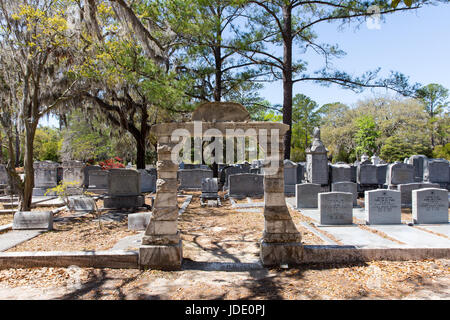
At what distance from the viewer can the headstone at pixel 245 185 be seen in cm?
1347

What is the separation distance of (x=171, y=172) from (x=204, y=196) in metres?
7.25

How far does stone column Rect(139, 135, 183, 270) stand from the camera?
14.8 ft

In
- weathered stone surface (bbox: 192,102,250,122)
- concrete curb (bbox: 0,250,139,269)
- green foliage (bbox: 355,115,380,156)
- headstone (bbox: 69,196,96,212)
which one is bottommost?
concrete curb (bbox: 0,250,139,269)

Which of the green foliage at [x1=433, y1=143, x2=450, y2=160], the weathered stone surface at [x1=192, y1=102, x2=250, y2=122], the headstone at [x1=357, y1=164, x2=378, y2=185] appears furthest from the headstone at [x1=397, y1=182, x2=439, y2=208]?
the green foliage at [x1=433, y1=143, x2=450, y2=160]

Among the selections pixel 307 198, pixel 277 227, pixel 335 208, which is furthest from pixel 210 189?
pixel 277 227

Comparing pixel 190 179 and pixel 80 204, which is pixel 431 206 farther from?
pixel 190 179

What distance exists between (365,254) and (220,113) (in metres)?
3.50

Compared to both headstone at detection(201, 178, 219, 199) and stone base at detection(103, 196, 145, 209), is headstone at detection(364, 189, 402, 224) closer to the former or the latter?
headstone at detection(201, 178, 219, 199)

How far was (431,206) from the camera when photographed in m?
7.54

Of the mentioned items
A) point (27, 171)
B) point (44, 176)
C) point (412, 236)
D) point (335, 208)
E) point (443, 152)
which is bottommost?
point (412, 236)

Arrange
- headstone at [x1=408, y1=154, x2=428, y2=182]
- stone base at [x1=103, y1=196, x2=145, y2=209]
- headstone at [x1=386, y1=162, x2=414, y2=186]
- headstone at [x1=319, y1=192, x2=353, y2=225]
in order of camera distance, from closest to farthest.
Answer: headstone at [x1=319, y1=192, x2=353, y2=225] < stone base at [x1=103, y1=196, x2=145, y2=209] < headstone at [x1=386, y1=162, x2=414, y2=186] < headstone at [x1=408, y1=154, x2=428, y2=182]

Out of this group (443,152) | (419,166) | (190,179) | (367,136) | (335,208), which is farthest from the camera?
(367,136)
